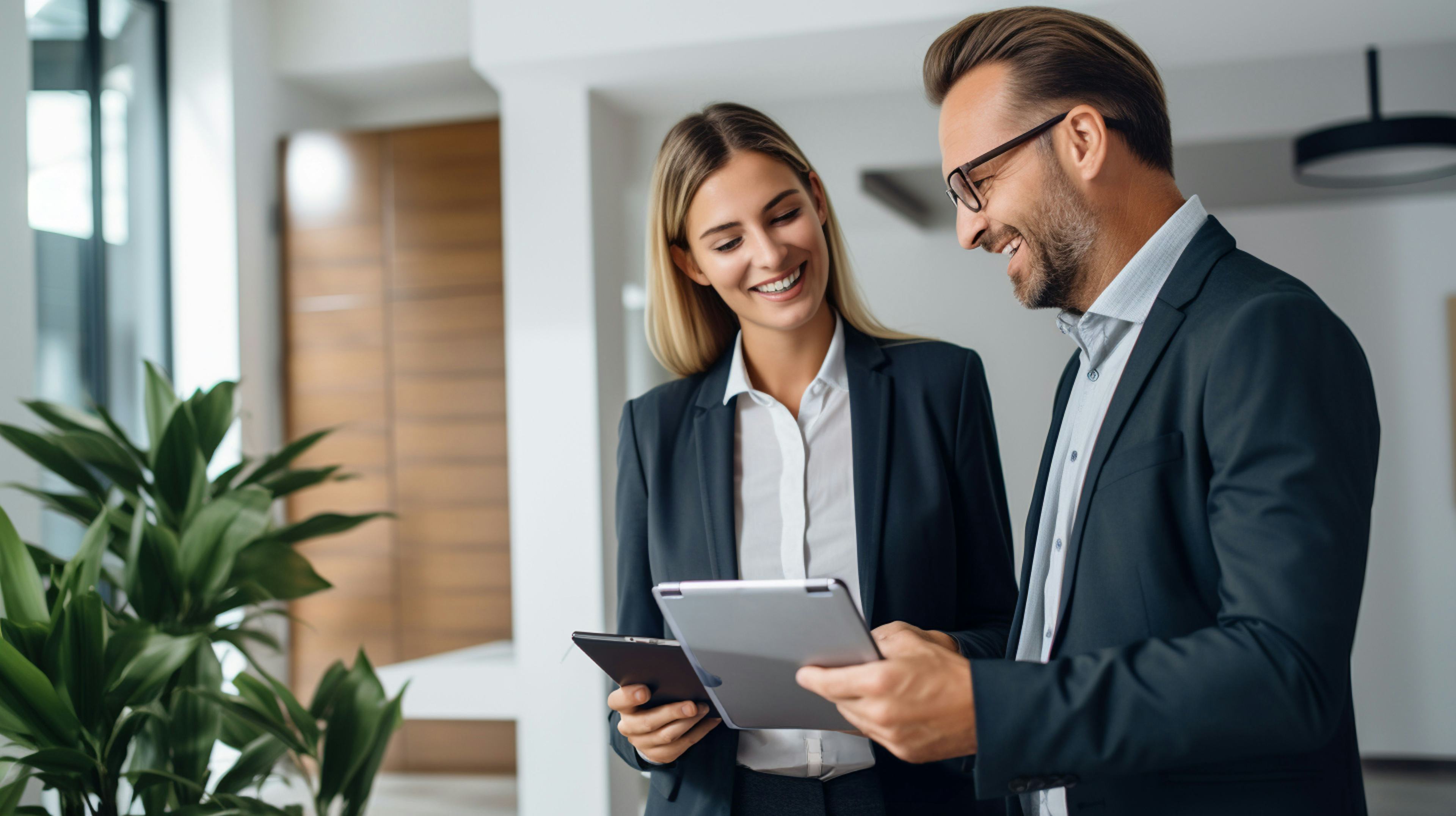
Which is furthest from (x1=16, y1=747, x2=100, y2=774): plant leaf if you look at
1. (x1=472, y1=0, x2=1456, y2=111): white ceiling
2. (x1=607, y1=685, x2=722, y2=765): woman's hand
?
(x1=472, y1=0, x2=1456, y2=111): white ceiling

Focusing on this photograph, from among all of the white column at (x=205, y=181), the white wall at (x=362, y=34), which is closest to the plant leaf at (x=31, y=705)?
the white column at (x=205, y=181)

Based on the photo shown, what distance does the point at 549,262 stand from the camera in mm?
3939

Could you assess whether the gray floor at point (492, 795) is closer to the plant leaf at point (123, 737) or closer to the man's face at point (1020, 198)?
the plant leaf at point (123, 737)

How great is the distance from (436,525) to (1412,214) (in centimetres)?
511

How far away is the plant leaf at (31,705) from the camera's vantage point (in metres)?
1.84

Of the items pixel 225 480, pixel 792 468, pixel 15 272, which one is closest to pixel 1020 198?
pixel 792 468

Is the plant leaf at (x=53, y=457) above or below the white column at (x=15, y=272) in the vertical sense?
below

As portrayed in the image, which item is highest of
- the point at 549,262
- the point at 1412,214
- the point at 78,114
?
the point at 78,114

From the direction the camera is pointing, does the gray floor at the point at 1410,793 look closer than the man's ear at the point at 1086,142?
No

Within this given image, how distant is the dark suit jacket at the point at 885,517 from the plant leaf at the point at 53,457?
1460 mm

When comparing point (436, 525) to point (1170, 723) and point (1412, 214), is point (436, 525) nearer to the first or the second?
point (1170, 723)

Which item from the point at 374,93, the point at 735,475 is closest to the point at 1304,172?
the point at 735,475

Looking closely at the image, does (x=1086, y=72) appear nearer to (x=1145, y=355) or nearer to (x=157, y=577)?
(x=1145, y=355)

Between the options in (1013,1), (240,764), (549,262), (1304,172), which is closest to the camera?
(240,764)
